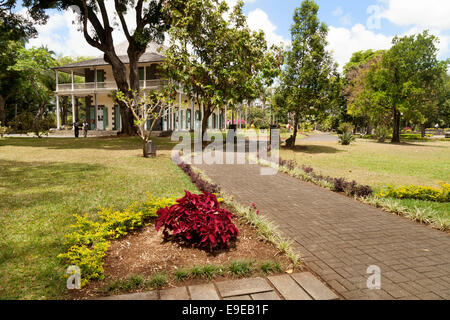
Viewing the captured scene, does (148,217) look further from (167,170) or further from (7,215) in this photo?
(167,170)

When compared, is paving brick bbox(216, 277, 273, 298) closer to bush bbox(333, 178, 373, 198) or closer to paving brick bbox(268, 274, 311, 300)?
paving brick bbox(268, 274, 311, 300)

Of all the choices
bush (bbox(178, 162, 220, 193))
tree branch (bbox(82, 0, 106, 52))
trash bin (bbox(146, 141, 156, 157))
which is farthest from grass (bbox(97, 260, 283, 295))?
tree branch (bbox(82, 0, 106, 52))

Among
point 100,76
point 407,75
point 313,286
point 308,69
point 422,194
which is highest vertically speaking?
point 100,76

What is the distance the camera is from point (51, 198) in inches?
232

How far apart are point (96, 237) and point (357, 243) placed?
370cm

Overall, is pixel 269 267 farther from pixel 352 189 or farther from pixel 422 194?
pixel 422 194

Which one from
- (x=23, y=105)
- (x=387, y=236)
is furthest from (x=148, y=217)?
(x=23, y=105)

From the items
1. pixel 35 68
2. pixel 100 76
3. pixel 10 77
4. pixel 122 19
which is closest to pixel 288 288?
pixel 122 19

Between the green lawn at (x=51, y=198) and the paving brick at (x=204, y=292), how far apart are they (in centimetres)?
129

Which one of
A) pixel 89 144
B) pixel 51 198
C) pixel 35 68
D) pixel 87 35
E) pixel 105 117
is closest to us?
pixel 51 198

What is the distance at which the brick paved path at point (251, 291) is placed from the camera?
2662 mm

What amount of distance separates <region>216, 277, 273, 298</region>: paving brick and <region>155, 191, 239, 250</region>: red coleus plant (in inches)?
26.2

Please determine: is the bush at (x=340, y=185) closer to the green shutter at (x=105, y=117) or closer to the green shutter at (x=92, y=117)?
the green shutter at (x=105, y=117)

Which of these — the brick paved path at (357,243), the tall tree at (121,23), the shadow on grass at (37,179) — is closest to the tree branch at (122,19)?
the tall tree at (121,23)
